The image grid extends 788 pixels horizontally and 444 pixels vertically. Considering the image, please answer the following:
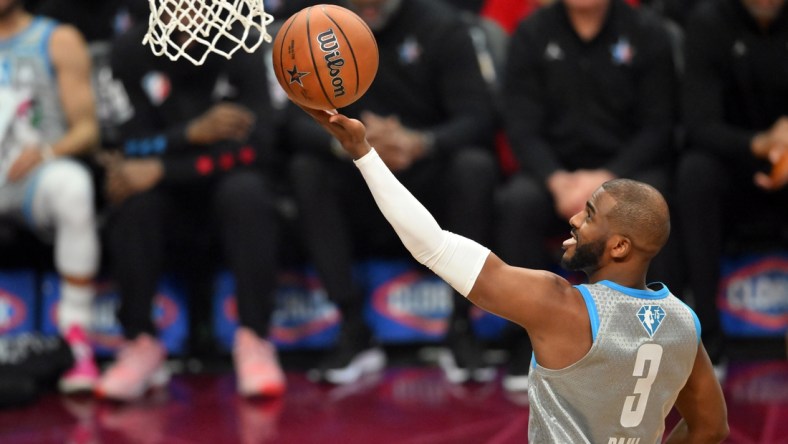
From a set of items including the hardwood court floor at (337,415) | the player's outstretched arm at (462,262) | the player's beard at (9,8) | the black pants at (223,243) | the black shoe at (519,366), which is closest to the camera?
the player's outstretched arm at (462,262)

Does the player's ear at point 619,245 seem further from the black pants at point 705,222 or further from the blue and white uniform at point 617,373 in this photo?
the black pants at point 705,222

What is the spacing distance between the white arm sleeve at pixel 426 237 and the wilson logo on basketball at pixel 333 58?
0.90 ft

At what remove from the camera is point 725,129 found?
5148 mm

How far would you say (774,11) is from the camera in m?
5.17

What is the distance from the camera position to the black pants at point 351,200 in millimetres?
5219

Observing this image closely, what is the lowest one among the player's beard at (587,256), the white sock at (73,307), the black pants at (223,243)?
the white sock at (73,307)

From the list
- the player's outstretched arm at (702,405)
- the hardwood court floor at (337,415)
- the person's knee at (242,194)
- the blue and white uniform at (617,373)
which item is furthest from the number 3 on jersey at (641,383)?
the person's knee at (242,194)

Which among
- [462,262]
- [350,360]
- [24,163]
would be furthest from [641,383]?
[24,163]

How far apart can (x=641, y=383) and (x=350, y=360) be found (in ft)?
8.55

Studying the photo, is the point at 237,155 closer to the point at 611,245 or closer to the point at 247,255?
the point at 247,255

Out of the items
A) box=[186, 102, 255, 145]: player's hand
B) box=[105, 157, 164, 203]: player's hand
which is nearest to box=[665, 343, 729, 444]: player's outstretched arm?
box=[186, 102, 255, 145]: player's hand

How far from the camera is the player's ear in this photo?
281cm

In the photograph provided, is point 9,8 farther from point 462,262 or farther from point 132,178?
point 462,262

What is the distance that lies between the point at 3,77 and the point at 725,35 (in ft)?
11.6
